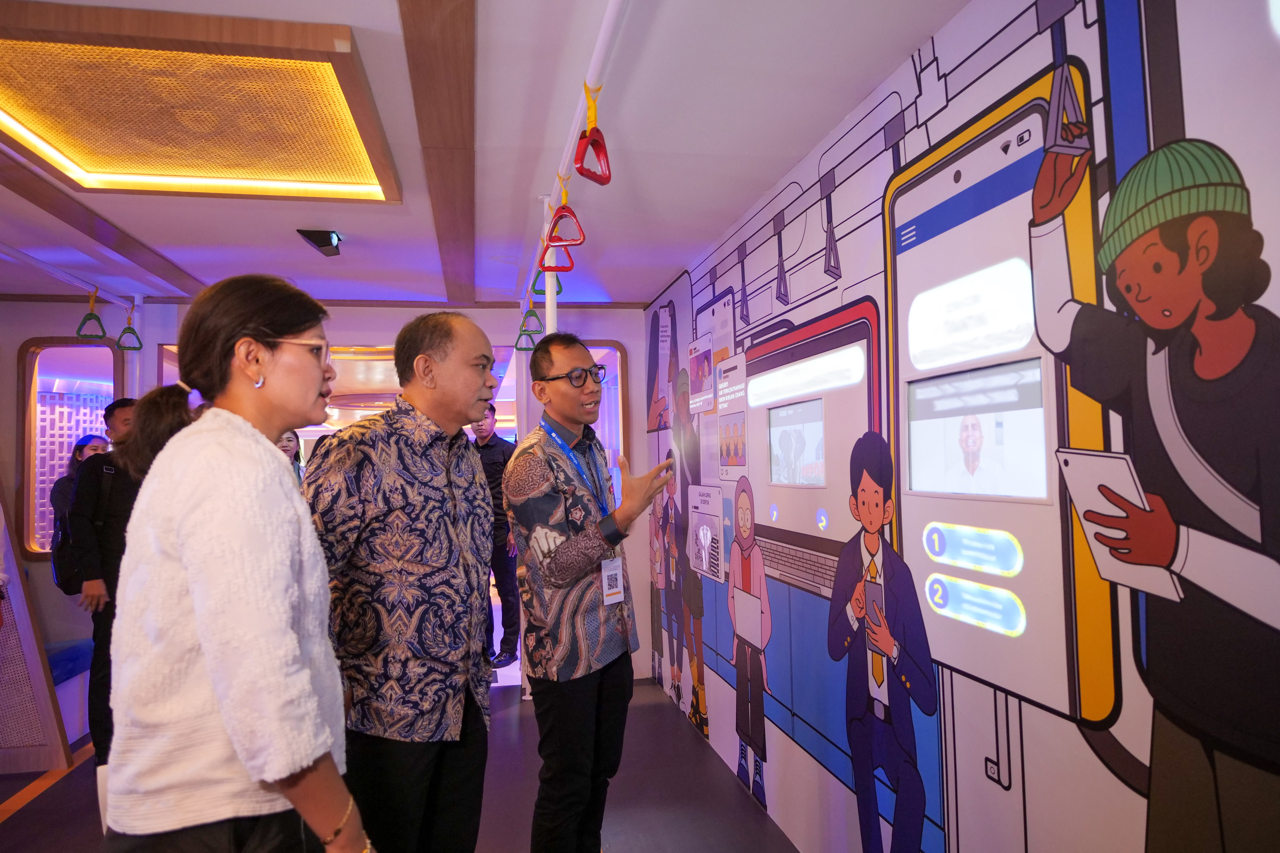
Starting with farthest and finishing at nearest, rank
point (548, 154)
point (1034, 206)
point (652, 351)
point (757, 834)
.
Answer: point (652, 351), point (757, 834), point (548, 154), point (1034, 206)

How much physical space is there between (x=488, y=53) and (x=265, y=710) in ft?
5.53

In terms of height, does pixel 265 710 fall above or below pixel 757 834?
above

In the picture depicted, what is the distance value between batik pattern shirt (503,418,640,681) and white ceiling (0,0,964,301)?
106cm

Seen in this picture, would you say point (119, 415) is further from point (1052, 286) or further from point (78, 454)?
point (1052, 286)

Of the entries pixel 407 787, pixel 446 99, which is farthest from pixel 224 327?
pixel 446 99

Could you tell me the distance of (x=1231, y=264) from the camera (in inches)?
42.8

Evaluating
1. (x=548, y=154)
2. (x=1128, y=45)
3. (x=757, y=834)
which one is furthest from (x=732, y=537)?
(x=1128, y=45)

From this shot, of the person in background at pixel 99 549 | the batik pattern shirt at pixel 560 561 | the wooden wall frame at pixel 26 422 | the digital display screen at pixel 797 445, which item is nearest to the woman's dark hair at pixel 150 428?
the batik pattern shirt at pixel 560 561

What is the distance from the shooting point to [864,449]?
2.13 m

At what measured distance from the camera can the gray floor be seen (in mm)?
2641

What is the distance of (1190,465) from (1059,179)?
63 cm

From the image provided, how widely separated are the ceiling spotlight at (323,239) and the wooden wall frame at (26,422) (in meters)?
1.97

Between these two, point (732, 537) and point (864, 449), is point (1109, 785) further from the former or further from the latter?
point (732, 537)

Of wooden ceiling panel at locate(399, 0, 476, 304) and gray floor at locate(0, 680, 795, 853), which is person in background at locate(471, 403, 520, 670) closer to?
gray floor at locate(0, 680, 795, 853)
